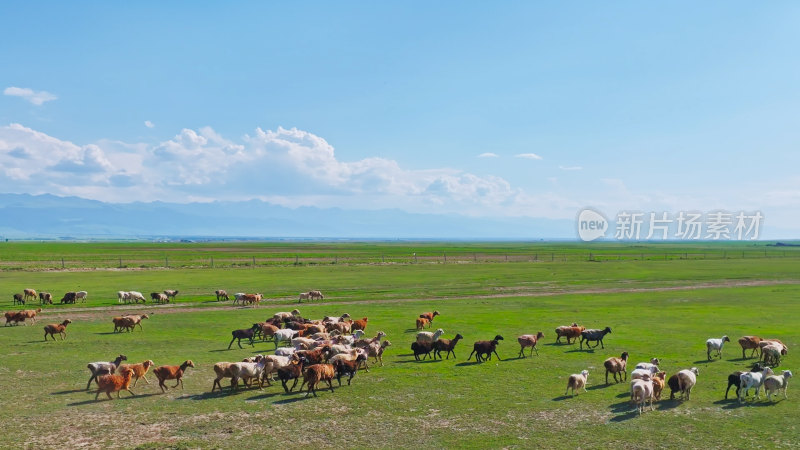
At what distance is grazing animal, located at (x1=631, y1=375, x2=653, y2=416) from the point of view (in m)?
14.1

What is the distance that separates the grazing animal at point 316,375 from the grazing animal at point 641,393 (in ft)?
29.7

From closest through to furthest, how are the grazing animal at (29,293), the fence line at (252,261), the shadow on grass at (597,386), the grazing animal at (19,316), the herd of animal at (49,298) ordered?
the shadow on grass at (597,386), the grazing animal at (19,316), the herd of animal at (49,298), the grazing animal at (29,293), the fence line at (252,261)

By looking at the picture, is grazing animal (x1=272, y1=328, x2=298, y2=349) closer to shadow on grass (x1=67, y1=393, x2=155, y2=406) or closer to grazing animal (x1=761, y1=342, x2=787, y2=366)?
shadow on grass (x1=67, y1=393, x2=155, y2=406)

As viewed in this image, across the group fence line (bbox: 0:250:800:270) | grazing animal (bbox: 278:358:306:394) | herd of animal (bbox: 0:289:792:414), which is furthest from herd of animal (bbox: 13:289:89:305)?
fence line (bbox: 0:250:800:270)

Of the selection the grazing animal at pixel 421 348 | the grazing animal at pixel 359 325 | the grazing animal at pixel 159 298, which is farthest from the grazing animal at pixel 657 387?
the grazing animal at pixel 159 298

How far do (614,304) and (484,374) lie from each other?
2440 cm

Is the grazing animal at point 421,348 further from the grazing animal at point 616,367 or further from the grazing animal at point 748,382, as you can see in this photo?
the grazing animal at point 748,382

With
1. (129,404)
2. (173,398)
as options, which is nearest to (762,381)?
(173,398)

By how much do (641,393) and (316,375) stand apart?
9484 millimetres

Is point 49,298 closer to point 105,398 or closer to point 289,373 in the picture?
point 105,398

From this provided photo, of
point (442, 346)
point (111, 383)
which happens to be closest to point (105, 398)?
point (111, 383)

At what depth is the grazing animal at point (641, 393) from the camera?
14.1m

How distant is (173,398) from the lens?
15680 mm

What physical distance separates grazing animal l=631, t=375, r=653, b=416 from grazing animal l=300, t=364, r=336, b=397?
29.7 feet
